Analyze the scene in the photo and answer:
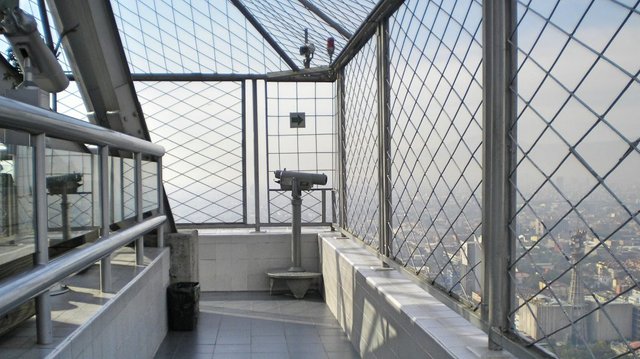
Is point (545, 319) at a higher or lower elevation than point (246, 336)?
higher

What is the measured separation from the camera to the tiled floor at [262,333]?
18.1 feet

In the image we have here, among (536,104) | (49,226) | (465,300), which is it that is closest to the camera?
(536,104)

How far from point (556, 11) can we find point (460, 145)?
1.26 meters

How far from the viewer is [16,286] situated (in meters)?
2.07

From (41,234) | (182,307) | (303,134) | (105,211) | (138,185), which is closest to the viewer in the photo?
(41,234)

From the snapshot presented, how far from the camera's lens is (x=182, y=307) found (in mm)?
6113

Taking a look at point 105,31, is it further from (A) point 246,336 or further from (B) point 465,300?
(B) point 465,300

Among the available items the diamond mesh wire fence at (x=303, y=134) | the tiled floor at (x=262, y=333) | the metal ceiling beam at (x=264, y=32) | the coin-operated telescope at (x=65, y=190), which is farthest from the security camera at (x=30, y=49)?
the diamond mesh wire fence at (x=303, y=134)

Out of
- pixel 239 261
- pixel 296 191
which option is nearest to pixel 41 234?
pixel 296 191

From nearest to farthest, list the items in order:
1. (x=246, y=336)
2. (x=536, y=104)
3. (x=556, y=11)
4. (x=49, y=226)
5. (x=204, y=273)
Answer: (x=556, y=11) < (x=536, y=104) < (x=49, y=226) < (x=246, y=336) < (x=204, y=273)

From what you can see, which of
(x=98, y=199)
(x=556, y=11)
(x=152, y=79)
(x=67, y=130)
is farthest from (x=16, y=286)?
(x=152, y=79)

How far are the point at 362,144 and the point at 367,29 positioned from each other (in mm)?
1468

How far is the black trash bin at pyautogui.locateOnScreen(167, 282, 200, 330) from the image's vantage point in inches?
239

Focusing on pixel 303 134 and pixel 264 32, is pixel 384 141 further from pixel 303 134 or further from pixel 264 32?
pixel 264 32
